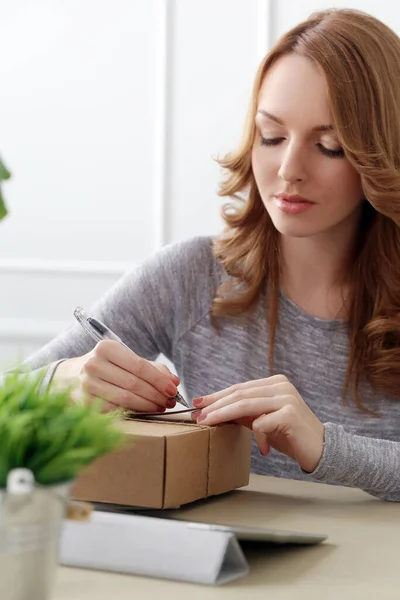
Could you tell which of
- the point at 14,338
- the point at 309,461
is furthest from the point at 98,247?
the point at 309,461

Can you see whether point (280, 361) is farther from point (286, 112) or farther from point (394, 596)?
point (394, 596)

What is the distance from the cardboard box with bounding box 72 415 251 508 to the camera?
0.96 meters

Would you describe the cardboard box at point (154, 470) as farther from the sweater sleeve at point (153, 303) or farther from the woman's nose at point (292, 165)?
the sweater sleeve at point (153, 303)

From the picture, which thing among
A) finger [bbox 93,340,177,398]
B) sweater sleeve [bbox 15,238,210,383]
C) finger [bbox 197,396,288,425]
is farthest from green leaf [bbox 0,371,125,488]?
sweater sleeve [bbox 15,238,210,383]

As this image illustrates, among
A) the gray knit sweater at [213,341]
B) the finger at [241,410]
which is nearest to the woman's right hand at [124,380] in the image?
the finger at [241,410]

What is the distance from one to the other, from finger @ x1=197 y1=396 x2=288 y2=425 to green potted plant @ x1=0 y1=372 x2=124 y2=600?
484 millimetres

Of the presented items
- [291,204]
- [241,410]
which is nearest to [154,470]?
[241,410]

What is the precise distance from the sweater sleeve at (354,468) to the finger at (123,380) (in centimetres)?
21

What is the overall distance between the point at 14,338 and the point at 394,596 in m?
2.62

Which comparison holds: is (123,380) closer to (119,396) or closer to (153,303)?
(119,396)

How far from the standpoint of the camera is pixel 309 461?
3.92ft

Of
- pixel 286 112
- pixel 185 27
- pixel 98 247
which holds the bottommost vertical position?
pixel 98 247

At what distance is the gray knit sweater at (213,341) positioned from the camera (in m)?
1.57

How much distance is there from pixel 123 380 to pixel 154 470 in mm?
253
